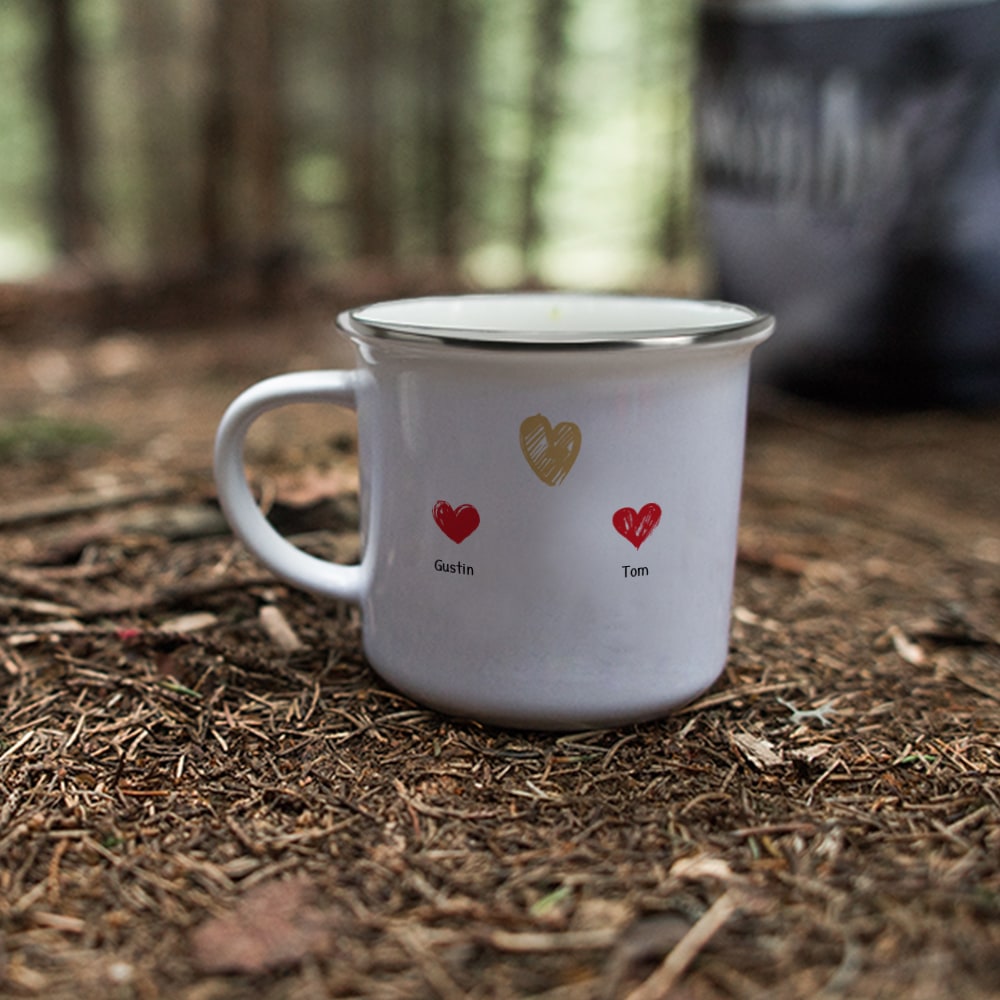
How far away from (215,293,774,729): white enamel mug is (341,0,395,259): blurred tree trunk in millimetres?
8157

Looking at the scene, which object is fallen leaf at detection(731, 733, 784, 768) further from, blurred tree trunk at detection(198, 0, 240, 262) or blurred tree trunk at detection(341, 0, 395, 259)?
blurred tree trunk at detection(341, 0, 395, 259)

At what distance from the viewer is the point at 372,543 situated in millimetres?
1372

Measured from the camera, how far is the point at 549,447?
1.20m

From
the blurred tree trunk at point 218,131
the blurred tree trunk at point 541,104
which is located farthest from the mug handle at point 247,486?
the blurred tree trunk at point 541,104

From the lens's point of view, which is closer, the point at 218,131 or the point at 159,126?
the point at 218,131

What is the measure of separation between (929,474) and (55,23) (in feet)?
17.2

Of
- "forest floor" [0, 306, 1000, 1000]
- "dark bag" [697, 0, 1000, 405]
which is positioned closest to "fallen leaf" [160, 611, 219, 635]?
"forest floor" [0, 306, 1000, 1000]

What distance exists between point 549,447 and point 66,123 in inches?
224

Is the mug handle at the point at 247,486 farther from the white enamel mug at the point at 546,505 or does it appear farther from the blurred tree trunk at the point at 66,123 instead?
the blurred tree trunk at the point at 66,123

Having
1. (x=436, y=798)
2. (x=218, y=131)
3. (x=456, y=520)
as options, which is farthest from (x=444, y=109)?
(x=436, y=798)

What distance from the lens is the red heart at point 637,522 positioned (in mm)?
1234

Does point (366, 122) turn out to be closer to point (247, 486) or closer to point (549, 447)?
point (247, 486)

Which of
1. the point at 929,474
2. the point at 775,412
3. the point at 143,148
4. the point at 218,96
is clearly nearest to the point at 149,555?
the point at 929,474

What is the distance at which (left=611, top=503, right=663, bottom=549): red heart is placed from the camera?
123 cm
